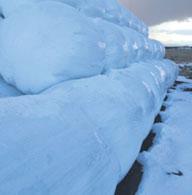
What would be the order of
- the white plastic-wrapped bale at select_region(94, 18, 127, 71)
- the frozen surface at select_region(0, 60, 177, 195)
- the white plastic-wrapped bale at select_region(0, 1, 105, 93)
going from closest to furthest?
the frozen surface at select_region(0, 60, 177, 195), the white plastic-wrapped bale at select_region(0, 1, 105, 93), the white plastic-wrapped bale at select_region(94, 18, 127, 71)

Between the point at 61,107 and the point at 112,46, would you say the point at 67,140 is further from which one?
the point at 112,46

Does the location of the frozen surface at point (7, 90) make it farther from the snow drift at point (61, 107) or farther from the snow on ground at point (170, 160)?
the snow on ground at point (170, 160)

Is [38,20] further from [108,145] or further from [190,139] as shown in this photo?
[190,139]

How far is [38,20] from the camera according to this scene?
1105mm

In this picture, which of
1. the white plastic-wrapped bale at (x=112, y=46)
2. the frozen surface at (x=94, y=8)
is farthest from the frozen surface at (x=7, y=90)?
the white plastic-wrapped bale at (x=112, y=46)

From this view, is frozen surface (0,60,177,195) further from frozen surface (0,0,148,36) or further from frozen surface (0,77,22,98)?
frozen surface (0,0,148,36)

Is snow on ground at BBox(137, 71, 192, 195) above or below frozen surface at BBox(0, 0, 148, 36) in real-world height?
below

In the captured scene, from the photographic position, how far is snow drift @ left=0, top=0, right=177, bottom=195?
0.57 m

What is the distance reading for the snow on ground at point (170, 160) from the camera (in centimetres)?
106

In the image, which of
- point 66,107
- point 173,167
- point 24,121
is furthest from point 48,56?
point 173,167

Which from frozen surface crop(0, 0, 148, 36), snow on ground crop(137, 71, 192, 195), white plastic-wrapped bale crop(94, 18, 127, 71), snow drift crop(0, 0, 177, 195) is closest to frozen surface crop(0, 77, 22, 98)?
snow drift crop(0, 0, 177, 195)

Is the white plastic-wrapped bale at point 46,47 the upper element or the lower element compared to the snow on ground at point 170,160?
upper

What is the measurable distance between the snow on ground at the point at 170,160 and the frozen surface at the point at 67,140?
152 millimetres

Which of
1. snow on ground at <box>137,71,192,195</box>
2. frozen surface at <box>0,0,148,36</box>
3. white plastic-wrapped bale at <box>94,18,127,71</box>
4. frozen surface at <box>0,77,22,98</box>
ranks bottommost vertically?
snow on ground at <box>137,71,192,195</box>
